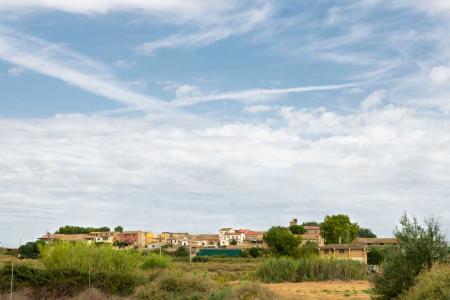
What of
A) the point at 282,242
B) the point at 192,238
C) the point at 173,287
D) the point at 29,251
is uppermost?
the point at 192,238

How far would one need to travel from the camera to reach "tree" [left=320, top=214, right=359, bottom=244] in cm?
11925

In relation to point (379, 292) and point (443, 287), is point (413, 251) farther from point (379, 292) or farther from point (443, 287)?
point (443, 287)

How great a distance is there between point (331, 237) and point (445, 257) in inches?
3950

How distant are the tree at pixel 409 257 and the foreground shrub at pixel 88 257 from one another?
51.7 feet

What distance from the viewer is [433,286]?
→ 699 inches

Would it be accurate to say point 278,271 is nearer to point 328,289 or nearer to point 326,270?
point 326,270

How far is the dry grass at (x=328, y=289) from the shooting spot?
3235cm

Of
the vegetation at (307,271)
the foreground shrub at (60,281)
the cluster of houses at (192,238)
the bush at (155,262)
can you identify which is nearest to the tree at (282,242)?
the cluster of houses at (192,238)

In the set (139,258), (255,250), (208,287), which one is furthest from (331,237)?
(208,287)

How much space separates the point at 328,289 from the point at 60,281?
625 inches

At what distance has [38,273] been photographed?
96.2 feet

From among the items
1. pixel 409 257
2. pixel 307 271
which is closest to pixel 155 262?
pixel 307 271

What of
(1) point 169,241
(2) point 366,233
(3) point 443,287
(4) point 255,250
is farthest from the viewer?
(2) point 366,233

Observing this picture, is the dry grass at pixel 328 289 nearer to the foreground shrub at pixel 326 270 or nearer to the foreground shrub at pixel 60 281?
the foreground shrub at pixel 326 270
